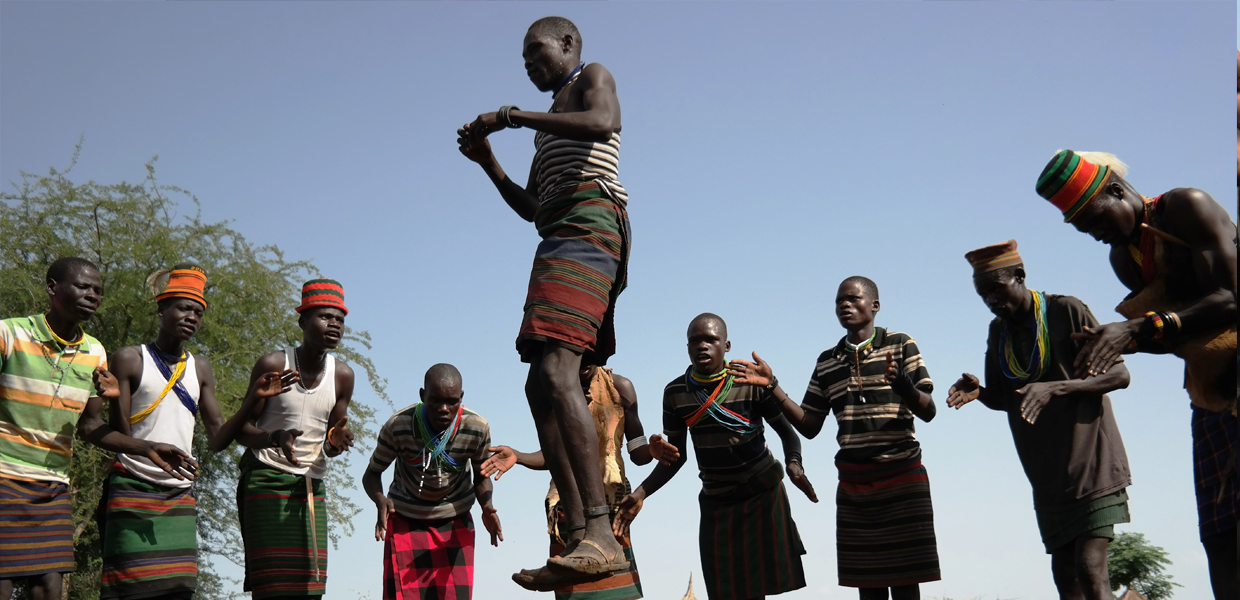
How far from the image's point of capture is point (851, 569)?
21.5 feet

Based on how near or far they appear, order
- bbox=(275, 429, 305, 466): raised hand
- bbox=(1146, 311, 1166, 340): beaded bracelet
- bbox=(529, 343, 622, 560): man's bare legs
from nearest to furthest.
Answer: bbox=(529, 343, 622, 560): man's bare legs → bbox=(1146, 311, 1166, 340): beaded bracelet → bbox=(275, 429, 305, 466): raised hand

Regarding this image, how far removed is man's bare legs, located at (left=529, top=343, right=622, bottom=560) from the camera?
13.4 ft

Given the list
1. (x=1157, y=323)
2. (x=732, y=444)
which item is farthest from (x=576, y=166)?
(x=732, y=444)

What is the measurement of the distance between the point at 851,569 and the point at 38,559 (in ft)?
16.1

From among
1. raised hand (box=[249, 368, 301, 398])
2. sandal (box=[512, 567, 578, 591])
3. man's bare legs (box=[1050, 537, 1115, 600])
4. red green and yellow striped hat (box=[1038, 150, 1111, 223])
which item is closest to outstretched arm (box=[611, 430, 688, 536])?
raised hand (box=[249, 368, 301, 398])

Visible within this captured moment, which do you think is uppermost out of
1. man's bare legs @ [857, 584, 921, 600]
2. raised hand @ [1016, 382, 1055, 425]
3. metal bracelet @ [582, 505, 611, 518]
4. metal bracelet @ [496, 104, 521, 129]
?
metal bracelet @ [496, 104, 521, 129]

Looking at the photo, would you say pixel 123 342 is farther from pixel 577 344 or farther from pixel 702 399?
pixel 577 344

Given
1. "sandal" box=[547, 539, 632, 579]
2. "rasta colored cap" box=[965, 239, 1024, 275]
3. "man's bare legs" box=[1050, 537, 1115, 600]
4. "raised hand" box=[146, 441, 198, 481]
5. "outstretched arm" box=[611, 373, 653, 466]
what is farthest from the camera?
"outstretched arm" box=[611, 373, 653, 466]

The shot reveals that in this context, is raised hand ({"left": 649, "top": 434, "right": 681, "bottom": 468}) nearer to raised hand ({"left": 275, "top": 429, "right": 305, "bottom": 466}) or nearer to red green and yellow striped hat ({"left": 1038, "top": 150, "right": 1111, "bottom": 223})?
raised hand ({"left": 275, "top": 429, "right": 305, "bottom": 466})

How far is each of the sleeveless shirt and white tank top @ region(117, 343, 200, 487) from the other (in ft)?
11.5

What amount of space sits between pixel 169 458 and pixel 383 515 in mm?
1399

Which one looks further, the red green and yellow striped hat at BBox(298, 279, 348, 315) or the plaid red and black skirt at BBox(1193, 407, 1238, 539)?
the red green and yellow striped hat at BBox(298, 279, 348, 315)

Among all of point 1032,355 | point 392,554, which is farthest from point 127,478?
point 1032,355

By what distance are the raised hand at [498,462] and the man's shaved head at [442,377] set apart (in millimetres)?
527
